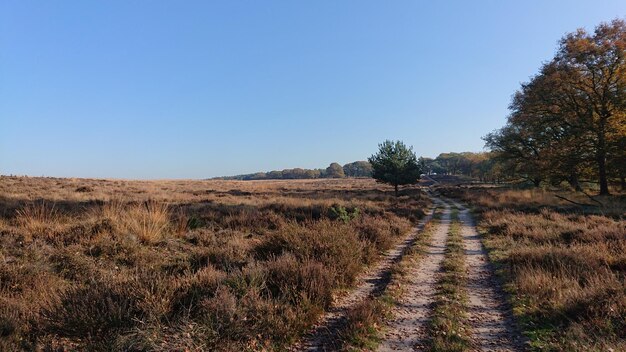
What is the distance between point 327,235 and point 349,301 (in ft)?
7.74

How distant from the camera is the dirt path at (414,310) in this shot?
4605mm

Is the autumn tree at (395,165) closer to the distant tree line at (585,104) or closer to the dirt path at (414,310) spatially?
the distant tree line at (585,104)

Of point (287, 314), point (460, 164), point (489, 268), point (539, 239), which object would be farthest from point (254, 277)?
point (460, 164)

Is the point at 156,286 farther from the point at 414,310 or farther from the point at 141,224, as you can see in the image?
the point at 141,224

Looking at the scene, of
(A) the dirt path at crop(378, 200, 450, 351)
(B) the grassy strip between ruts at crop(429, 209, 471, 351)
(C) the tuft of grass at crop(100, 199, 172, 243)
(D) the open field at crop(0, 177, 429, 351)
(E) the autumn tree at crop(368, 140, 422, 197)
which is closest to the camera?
(D) the open field at crop(0, 177, 429, 351)

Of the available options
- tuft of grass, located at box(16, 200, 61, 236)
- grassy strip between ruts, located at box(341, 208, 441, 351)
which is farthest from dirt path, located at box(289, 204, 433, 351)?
tuft of grass, located at box(16, 200, 61, 236)

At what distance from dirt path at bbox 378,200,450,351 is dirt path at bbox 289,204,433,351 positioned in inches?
24.8

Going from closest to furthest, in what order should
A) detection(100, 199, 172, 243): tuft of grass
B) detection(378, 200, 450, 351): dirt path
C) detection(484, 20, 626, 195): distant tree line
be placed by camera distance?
detection(378, 200, 450, 351): dirt path
detection(100, 199, 172, 243): tuft of grass
detection(484, 20, 626, 195): distant tree line

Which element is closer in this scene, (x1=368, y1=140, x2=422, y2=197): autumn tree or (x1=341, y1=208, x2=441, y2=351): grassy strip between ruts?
(x1=341, y1=208, x2=441, y2=351): grassy strip between ruts

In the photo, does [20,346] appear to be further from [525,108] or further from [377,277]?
[525,108]

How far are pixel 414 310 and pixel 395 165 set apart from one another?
120 feet

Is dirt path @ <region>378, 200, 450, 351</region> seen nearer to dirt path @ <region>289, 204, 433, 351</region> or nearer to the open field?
dirt path @ <region>289, 204, 433, 351</region>

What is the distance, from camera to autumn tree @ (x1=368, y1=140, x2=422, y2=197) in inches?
1630

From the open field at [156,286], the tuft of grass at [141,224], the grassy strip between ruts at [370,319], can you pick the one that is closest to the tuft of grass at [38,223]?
the open field at [156,286]
